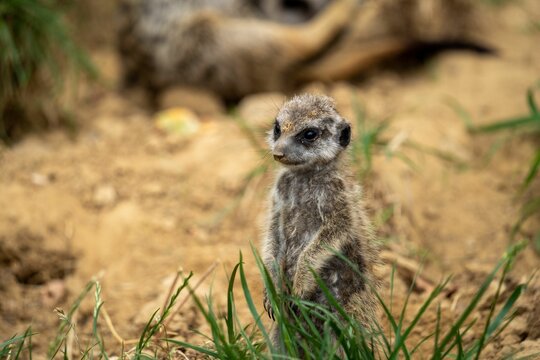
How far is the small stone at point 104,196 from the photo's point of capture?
12.5ft

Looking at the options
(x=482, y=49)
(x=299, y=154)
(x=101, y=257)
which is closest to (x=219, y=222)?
(x=101, y=257)

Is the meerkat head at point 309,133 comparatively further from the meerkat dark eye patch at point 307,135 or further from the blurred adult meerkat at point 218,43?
the blurred adult meerkat at point 218,43

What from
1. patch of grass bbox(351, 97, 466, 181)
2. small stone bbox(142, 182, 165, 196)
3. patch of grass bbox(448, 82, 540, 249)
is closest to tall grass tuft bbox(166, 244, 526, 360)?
patch of grass bbox(448, 82, 540, 249)

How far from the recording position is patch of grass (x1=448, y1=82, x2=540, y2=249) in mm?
2966

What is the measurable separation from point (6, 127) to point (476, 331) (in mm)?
3328

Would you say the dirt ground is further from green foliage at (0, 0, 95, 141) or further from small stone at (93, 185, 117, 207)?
green foliage at (0, 0, 95, 141)

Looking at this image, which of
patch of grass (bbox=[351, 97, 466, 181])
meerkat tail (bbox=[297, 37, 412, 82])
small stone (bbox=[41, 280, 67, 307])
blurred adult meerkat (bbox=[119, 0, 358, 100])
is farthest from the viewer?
meerkat tail (bbox=[297, 37, 412, 82])

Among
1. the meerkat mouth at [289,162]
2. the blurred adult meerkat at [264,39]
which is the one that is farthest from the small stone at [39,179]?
the meerkat mouth at [289,162]

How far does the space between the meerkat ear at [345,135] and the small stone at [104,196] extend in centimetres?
193

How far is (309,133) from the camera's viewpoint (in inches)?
86.6

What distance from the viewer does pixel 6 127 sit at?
179 inches

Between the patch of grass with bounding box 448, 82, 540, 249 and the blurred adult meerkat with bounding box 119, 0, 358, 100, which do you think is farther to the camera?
the blurred adult meerkat with bounding box 119, 0, 358, 100

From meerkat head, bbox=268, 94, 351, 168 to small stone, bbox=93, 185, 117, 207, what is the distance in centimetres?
181

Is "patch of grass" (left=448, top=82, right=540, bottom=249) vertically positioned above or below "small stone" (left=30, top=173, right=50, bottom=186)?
above
